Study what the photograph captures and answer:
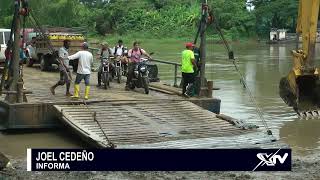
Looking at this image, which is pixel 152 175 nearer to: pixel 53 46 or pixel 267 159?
pixel 267 159

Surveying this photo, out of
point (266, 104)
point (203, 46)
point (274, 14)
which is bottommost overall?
point (266, 104)

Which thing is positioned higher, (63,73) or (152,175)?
(63,73)

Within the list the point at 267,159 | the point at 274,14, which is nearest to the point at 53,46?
the point at 267,159

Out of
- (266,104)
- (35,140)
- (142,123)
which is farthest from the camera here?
(266,104)

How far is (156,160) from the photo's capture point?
812 cm

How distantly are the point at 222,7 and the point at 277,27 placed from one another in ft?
23.6

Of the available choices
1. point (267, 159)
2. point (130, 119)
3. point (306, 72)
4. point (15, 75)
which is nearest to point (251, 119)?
point (306, 72)

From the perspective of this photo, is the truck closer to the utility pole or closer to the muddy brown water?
the muddy brown water

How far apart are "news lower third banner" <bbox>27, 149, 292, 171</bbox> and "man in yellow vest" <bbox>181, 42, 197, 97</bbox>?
5.98 metres

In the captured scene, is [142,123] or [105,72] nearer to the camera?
[142,123]

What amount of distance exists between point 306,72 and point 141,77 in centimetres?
441

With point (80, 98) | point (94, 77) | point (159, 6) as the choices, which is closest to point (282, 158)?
point (80, 98)

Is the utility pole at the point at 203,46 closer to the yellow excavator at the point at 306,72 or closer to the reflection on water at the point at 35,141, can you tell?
the yellow excavator at the point at 306,72

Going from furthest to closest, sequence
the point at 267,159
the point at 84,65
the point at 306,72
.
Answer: the point at 84,65, the point at 306,72, the point at 267,159
